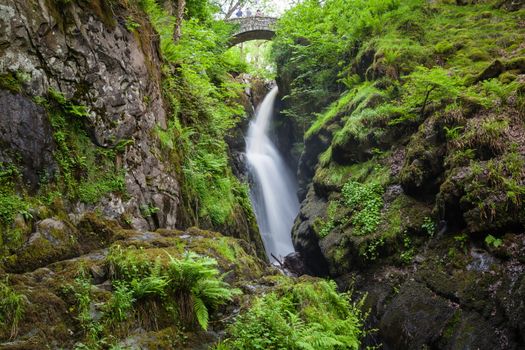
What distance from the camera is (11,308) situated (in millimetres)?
2850

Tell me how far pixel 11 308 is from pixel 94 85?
4.12m

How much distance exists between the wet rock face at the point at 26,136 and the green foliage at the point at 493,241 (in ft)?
23.6

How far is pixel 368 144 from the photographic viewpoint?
11.0 metres

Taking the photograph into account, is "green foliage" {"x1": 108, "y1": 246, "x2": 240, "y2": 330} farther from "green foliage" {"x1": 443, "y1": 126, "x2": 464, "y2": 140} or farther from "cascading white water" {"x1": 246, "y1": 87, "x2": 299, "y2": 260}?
"cascading white water" {"x1": 246, "y1": 87, "x2": 299, "y2": 260}

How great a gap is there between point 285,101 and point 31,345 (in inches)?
723

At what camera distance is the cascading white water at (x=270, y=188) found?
15.0 metres

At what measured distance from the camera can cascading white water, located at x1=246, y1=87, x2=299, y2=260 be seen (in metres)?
15.0

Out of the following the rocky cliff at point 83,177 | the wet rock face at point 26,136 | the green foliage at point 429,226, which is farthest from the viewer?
the green foliage at point 429,226

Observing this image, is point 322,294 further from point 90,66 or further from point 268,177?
point 268,177

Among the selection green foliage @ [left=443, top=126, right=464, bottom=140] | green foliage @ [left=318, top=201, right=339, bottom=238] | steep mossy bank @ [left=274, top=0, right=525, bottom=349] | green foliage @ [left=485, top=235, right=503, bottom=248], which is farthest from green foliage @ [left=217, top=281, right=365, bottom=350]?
green foliage @ [left=318, top=201, right=339, bottom=238]

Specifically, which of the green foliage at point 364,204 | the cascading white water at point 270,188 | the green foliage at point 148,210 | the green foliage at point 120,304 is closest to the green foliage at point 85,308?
the green foliage at point 120,304

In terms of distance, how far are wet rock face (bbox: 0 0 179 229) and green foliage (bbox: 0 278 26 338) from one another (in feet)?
6.88

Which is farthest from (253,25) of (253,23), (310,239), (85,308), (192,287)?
(85,308)

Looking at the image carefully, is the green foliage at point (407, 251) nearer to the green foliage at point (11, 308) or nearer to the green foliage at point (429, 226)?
the green foliage at point (429, 226)
